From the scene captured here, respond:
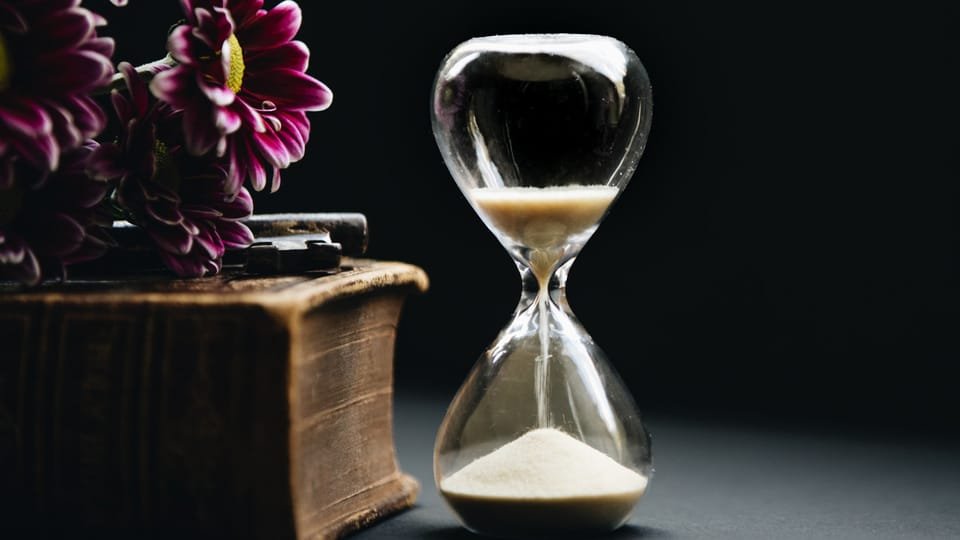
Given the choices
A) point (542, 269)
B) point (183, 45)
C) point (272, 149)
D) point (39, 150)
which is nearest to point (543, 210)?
point (542, 269)

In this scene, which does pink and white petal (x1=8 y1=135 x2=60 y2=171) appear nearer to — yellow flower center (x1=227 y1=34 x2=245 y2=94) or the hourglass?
yellow flower center (x1=227 y1=34 x2=245 y2=94)

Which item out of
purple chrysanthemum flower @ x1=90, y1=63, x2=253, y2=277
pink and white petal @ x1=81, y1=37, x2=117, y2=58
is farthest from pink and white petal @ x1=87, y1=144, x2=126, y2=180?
pink and white petal @ x1=81, y1=37, x2=117, y2=58

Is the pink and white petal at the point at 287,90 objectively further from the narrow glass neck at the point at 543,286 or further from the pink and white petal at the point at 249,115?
the narrow glass neck at the point at 543,286

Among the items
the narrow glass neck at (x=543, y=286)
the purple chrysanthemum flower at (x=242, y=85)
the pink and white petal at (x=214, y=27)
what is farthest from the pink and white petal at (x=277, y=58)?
the narrow glass neck at (x=543, y=286)

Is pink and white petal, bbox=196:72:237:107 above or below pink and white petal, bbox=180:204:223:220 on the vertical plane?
above

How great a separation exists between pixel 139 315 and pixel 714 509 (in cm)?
72

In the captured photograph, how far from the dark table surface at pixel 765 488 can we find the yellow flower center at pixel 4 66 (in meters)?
0.59

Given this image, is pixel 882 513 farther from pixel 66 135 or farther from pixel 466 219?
pixel 466 219

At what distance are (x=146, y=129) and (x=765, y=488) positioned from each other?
2.88 ft

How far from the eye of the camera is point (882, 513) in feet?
5.70

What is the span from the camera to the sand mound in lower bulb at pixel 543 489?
5.03 ft

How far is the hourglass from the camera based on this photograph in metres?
1.51

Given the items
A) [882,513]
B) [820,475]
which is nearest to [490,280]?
Result: [820,475]

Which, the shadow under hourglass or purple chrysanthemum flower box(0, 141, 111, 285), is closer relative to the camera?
purple chrysanthemum flower box(0, 141, 111, 285)
